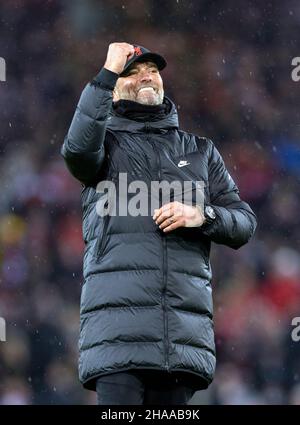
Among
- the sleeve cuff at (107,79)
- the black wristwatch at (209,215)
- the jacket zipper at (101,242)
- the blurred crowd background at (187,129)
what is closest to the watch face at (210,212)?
the black wristwatch at (209,215)

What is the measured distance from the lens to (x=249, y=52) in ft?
21.6

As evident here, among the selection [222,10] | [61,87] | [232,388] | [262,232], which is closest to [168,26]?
[222,10]

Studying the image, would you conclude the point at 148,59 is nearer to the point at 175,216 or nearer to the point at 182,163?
the point at 182,163

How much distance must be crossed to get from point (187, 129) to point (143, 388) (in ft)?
11.9

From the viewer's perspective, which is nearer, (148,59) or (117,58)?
(117,58)

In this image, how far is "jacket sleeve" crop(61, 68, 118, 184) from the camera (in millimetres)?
2625

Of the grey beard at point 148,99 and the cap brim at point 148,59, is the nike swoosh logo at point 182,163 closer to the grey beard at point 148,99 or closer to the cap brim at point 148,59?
Answer: the grey beard at point 148,99

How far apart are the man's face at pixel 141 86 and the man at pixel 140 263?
3 centimetres

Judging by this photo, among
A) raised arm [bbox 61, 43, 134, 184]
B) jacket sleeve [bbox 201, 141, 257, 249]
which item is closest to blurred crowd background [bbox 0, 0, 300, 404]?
jacket sleeve [bbox 201, 141, 257, 249]

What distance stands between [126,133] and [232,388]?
9.70 feet

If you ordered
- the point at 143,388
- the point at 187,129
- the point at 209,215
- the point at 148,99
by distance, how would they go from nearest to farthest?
the point at 143,388
the point at 209,215
the point at 148,99
the point at 187,129

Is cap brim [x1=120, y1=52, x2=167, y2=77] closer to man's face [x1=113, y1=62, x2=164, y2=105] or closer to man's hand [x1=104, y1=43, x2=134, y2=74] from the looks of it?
man's face [x1=113, y1=62, x2=164, y2=105]

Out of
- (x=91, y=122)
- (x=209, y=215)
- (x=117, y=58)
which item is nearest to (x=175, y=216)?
(x=209, y=215)

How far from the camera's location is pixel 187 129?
6.08m
